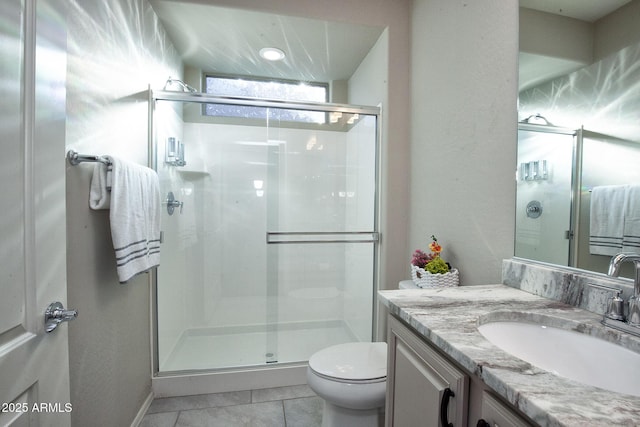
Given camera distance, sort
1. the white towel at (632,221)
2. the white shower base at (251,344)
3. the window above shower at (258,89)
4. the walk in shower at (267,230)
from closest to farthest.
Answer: the white towel at (632,221)
the white shower base at (251,344)
the walk in shower at (267,230)
the window above shower at (258,89)

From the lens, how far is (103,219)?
1287mm

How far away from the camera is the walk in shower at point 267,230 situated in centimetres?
216

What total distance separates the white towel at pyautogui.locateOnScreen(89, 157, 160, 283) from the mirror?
5.31 ft

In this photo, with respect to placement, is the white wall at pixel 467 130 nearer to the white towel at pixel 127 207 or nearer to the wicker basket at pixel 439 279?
the wicker basket at pixel 439 279

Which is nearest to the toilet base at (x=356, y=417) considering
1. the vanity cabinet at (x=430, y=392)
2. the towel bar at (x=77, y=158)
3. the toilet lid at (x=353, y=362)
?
the toilet lid at (x=353, y=362)

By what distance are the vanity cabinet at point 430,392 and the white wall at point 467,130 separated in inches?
23.6

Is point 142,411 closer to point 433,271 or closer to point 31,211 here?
point 31,211

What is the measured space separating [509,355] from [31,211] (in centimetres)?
111

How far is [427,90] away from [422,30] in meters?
0.40

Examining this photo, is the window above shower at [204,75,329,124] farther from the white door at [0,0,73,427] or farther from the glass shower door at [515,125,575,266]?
the glass shower door at [515,125,575,266]

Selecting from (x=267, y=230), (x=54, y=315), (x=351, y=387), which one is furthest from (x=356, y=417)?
(x=267, y=230)

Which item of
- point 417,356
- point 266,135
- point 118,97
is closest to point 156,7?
point 118,97

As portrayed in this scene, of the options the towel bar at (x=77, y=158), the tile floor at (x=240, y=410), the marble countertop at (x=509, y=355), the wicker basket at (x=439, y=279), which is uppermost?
the towel bar at (x=77, y=158)

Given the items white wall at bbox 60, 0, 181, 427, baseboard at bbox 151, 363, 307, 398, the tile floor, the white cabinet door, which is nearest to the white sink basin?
the white cabinet door
